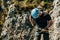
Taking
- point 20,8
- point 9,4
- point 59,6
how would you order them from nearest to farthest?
point 59,6 < point 20,8 < point 9,4

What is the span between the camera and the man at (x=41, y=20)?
357 inches

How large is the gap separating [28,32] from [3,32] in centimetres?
141

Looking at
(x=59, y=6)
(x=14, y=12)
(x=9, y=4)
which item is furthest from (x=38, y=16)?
(x=9, y=4)

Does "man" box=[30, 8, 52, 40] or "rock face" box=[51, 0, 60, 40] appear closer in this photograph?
"man" box=[30, 8, 52, 40]

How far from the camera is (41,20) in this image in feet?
30.7

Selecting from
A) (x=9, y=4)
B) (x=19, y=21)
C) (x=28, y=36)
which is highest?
(x=9, y=4)

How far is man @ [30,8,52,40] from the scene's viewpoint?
9080mm

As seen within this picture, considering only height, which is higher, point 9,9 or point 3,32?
point 9,9

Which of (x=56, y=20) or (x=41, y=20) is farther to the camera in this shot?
(x=56, y=20)

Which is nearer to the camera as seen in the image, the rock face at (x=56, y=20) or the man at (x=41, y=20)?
the man at (x=41, y=20)

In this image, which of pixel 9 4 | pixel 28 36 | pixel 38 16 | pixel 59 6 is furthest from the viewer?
pixel 9 4

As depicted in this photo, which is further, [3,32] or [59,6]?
[3,32]

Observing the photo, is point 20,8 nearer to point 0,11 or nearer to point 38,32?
point 0,11

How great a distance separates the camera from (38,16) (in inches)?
362
